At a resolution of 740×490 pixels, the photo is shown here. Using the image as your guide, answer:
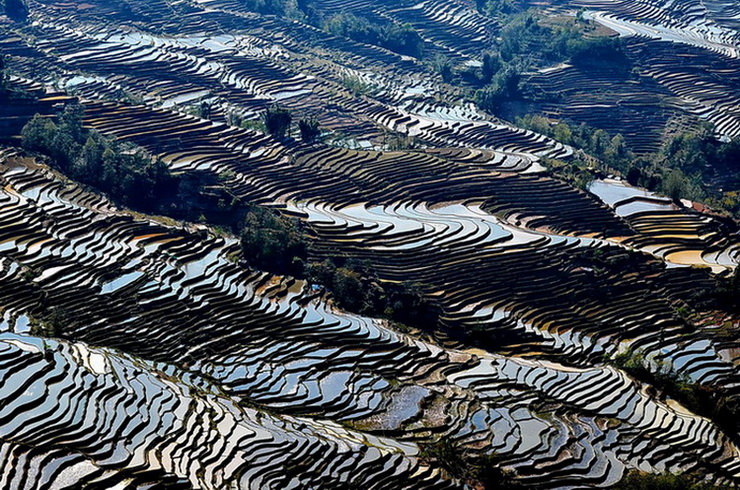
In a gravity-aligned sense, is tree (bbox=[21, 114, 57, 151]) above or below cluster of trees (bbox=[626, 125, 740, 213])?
above

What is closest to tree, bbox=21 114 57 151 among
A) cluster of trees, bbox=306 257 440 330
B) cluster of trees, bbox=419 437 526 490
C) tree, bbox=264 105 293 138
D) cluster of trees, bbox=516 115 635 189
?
tree, bbox=264 105 293 138

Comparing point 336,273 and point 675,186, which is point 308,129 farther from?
point 675,186

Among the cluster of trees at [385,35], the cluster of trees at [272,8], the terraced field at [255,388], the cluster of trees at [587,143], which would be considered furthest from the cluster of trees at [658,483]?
the cluster of trees at [272,8]

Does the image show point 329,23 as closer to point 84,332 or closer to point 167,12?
point 167,12

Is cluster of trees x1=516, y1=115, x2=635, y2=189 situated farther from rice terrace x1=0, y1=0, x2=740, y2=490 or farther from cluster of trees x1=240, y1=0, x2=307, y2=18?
cluster of trees x1=240, y1=0, x2=307, y2=18

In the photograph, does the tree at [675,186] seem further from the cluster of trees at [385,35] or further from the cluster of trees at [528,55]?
the cluster of trees at [385,35]

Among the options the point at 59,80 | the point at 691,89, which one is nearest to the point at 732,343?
the point at 691,89
